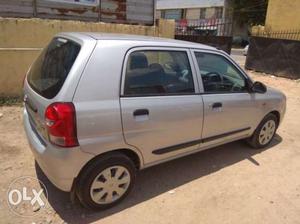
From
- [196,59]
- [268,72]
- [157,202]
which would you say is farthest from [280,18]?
[157,202]

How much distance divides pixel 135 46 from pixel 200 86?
3.21 ft

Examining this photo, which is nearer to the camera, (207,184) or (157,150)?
(157,150)

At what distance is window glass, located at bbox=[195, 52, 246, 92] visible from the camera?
343cm

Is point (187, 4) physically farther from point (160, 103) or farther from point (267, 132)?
point (160, 103)

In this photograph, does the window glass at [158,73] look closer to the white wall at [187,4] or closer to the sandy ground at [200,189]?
the sandy ground at [200,189]

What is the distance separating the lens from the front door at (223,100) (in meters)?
3.43

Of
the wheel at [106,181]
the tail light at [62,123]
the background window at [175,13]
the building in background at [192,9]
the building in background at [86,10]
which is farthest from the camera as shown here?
the background window at [175,13]

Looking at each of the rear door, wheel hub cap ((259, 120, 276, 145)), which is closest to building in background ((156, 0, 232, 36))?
wheel hub cap ((259, 120, 276, 145))

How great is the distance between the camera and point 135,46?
9.28 ft

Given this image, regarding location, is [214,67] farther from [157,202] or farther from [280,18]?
[280,18]

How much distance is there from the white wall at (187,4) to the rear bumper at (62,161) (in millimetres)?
38495

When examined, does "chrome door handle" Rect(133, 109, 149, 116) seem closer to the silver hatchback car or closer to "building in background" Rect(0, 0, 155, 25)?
the silver hatchback car

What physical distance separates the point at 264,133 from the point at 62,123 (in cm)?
339

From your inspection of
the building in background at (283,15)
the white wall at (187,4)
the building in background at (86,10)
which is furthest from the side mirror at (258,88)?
the white wall at (187,4)
